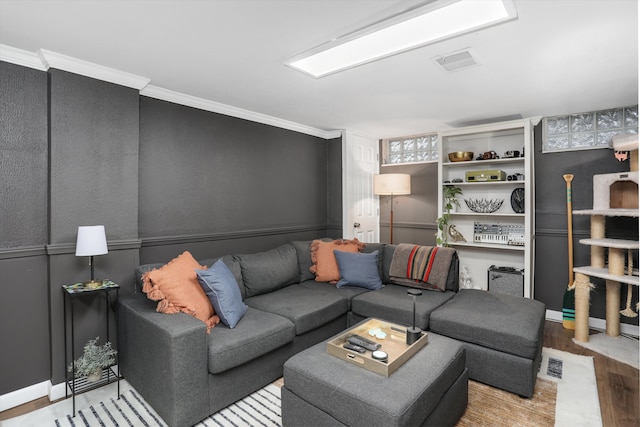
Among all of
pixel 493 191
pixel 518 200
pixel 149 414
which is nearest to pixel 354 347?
pixel 149 414

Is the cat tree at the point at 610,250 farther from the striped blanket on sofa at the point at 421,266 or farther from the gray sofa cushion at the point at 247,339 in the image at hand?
the gray sofa cushion at the point at 247,339

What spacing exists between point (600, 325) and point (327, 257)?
10.2 ft

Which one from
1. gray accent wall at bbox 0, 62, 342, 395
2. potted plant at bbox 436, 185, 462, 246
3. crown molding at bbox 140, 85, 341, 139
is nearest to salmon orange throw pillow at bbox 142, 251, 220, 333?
gray accent wall at bbox 0, 62, 342, 395

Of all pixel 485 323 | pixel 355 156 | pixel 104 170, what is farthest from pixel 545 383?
pixel 104 170

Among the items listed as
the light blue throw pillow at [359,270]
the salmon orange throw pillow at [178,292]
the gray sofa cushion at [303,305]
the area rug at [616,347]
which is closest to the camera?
the salmon orange throw pillow at [178,292]

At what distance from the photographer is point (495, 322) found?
2.63 metres

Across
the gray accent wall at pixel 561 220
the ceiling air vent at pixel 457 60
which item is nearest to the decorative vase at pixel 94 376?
the ceiling air vent at pixel 457 60

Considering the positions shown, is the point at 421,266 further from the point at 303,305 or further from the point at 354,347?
the point at 354,347

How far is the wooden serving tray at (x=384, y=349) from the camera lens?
74.5 inches

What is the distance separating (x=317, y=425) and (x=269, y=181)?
9.38 feet

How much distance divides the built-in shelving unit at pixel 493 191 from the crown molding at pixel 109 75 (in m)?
2.60

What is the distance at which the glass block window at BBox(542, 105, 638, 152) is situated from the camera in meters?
3.65

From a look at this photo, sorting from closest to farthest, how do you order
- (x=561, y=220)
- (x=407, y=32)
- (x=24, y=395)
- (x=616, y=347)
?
1. (x=407, y=32)
2. (x=24, y=395)
3. (x=616, y=347)
4. (x=561, y=220)

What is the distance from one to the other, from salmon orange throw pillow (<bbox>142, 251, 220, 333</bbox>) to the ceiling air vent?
238 cm
